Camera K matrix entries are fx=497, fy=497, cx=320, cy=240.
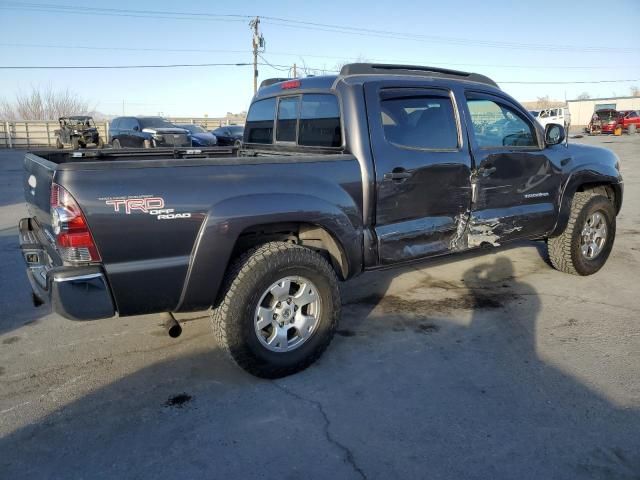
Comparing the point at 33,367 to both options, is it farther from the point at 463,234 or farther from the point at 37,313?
the point at 463,234

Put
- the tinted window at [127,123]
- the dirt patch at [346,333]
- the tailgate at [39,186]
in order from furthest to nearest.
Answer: the tinted window at [127,123]
the dirt patch at [346,333]
the tailgate at [39,186]

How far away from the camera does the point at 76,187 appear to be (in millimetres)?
2617

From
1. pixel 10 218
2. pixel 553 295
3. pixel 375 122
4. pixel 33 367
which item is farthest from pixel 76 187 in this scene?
pixel 10 218

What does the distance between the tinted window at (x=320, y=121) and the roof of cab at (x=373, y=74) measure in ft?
0.35

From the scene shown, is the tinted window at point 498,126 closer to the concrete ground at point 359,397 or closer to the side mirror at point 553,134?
the side mirror at point 553,134

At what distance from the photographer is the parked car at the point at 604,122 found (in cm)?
3672

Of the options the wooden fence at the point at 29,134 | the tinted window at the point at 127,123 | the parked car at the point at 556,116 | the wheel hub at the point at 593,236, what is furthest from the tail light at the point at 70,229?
the parked car at the point at 556,116

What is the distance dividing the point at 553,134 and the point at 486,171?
109 cm

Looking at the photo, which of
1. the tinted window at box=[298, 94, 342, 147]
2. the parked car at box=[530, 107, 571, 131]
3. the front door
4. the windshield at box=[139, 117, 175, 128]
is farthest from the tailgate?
the parked car at box=[530, 107, 571, 131]

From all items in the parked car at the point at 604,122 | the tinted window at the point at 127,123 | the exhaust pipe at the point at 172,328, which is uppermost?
the parked car at the point at 604,122

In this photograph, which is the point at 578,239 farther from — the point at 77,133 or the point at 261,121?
the point at 77,133

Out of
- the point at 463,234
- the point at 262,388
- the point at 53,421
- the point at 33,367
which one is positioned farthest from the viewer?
the point at 463,234

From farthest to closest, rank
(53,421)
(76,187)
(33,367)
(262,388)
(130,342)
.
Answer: (130,342) < (33,367) < (262,388) < (53,421) < (76,187)

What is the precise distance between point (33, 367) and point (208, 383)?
1.30 meters
